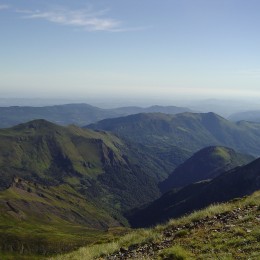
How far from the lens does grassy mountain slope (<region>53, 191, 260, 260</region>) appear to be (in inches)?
698

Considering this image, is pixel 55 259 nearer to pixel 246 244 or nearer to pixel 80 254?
pixel 80 254

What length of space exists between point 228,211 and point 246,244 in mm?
8166

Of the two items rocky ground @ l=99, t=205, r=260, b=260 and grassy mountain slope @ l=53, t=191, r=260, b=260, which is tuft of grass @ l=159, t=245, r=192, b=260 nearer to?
grassy mountain slope @ l=53, t=191, r=260, b=260

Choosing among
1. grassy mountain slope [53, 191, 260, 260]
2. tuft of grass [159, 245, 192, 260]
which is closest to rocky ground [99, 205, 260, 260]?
grassy mountain slope [53, 191, 260, 260]

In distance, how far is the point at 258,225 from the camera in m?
20.4

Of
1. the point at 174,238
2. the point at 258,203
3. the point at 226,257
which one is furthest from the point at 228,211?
the point at 226,257

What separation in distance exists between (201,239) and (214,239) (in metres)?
0.94

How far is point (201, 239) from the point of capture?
66.9ft

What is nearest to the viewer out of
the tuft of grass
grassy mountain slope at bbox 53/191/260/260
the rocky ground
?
the rocky ground

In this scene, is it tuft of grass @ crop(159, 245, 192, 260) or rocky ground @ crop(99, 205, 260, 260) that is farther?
tuft of grass @ crop(159, 245, 192, 260)

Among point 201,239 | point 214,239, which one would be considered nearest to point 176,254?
point 214,239

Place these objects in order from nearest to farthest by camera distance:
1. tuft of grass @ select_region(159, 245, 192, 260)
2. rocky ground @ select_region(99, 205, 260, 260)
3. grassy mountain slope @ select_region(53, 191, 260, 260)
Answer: rocky ground @ select_region(99, 205, 260, 260), grassy mountain slope @ select_region(53, 191, 260, 260), tuft of grass @ select_region(159, 245, 192, 260)

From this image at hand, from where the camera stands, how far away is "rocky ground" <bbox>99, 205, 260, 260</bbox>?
17312 mm

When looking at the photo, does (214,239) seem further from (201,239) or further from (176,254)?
(176,254)
